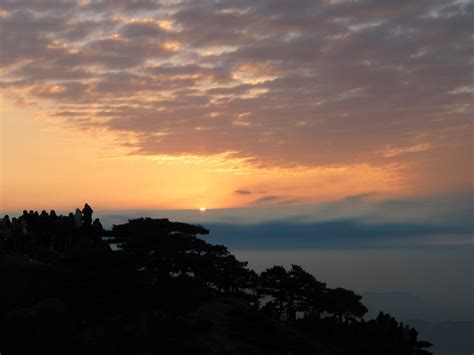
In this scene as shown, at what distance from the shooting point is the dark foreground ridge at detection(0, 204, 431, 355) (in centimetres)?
4947

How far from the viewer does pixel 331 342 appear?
6881cm

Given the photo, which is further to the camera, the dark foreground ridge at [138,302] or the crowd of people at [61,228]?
the crowd of people at [61,228]

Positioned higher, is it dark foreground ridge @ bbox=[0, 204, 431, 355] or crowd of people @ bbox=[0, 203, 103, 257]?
crowd of people @ bbox=[0, 203, 103, 257]

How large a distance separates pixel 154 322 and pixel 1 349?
1187cm

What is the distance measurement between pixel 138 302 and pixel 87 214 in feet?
103

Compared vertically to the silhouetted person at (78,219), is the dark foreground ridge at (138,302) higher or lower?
lower

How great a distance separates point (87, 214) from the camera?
274 ft

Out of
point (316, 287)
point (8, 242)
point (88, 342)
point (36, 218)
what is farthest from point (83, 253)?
point (316, 287)

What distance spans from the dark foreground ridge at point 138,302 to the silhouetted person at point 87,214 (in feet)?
0.44

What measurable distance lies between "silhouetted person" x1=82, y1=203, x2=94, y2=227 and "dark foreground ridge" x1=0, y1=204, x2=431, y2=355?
0.44 ft

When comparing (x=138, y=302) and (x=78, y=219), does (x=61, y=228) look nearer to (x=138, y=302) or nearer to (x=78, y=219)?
(x=78, y=219)

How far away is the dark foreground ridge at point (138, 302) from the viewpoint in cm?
4947

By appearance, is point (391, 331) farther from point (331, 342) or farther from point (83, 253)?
point (83, 253)

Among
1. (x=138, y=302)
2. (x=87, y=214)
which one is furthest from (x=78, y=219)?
(x=138, y=302)
